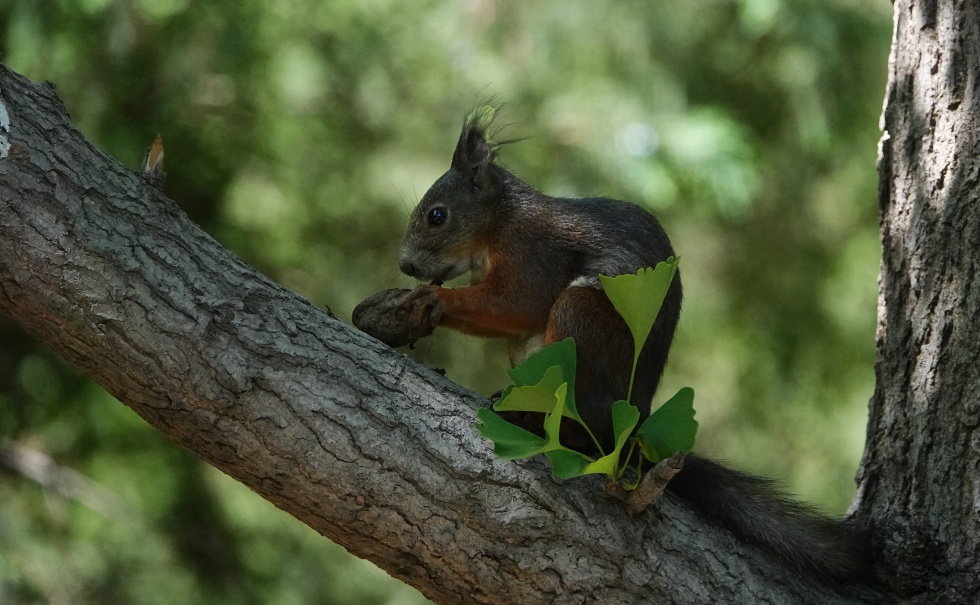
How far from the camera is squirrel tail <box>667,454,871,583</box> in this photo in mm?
2549

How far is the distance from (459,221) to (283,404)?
110 centimetres

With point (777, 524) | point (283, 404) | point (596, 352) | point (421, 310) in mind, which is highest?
point (421, 310)

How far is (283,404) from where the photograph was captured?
2.22 m

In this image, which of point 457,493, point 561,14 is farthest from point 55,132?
point 561,14

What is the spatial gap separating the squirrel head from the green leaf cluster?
1.04 m

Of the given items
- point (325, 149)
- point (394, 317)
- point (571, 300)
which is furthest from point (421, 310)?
point (325, 149)

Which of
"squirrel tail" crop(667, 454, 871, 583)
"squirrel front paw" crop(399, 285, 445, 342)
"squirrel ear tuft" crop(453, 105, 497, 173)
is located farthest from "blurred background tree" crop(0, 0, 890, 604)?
"squirrel tail" crop(667, 454, 871, 583)

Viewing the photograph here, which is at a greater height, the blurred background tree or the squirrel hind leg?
the blurred background tree

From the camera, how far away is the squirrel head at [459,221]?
10.3 feet

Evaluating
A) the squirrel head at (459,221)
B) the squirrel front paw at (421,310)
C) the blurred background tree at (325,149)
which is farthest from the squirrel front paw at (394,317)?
the blurred background tree at (325,149)

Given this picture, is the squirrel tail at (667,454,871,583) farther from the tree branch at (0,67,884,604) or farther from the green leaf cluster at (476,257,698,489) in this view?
the green leaf cluster at (476,257,698,489)

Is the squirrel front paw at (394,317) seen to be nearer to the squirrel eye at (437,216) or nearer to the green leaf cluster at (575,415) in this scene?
the squirrel eye at (437,216)

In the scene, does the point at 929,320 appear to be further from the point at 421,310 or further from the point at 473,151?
the point at 473,151

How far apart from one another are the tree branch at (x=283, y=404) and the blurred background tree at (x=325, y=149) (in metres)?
2.37
